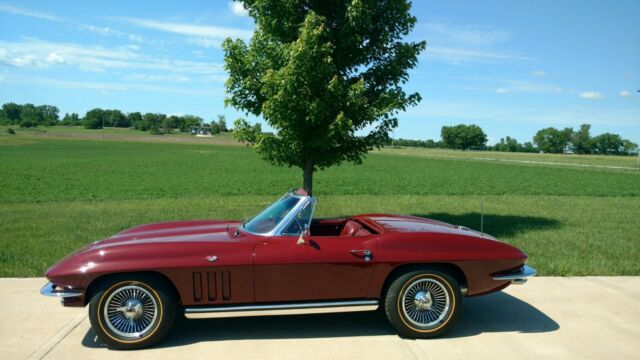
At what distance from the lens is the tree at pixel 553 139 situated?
13012cm

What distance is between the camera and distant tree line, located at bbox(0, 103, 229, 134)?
458ft

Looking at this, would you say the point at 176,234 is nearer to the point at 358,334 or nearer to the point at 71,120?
the point at 358,334

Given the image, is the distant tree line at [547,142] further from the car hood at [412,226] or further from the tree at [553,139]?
the car hood at [412,226]

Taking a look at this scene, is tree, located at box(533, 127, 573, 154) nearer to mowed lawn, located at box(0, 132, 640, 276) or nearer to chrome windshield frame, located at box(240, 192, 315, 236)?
mowed lawn, located at box(0, 132, 640, 276)

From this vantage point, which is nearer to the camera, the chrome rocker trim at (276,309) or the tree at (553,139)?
the chrome rocker trim at (276,309)

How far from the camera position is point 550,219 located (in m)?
12.0

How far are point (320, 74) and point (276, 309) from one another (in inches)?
208

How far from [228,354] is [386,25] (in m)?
7.50

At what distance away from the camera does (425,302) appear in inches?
160

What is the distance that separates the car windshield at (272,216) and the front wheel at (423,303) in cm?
110

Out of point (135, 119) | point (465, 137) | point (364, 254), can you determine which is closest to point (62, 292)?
point (364, 254)

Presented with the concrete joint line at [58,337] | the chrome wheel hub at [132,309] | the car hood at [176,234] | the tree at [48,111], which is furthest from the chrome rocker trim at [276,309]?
the tree at [48,111]

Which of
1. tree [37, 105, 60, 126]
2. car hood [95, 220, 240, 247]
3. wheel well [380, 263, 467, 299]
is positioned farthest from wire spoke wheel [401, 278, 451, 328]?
tree [37, 105, 60, 126]

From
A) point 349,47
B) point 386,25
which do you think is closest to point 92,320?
point 349,47
